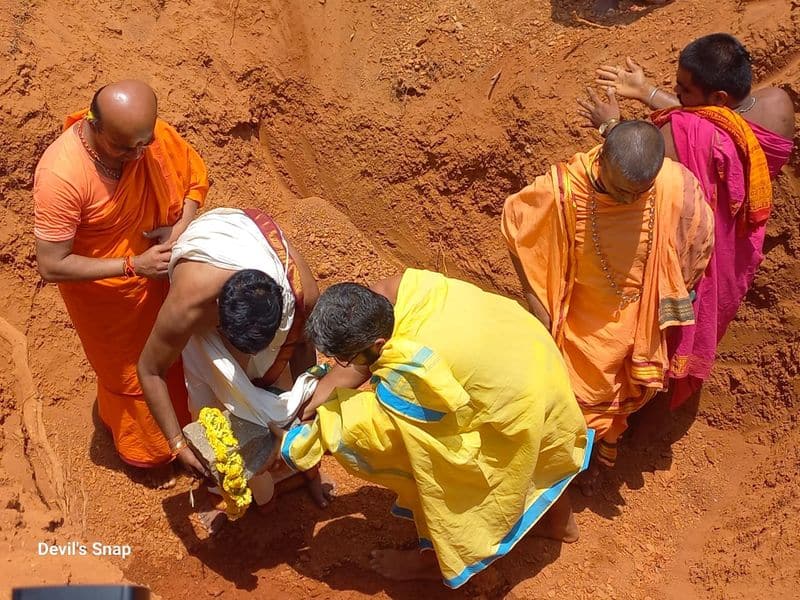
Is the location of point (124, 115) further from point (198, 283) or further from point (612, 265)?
point (612, 265)

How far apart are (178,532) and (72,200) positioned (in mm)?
1683

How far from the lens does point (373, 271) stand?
5.08 metres

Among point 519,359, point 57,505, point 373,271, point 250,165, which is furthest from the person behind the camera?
point 250,165

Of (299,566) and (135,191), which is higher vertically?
(135,191)

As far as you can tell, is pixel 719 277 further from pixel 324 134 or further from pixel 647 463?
pixel 324 134

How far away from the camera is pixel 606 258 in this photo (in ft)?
11.2

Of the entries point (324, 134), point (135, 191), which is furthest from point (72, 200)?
point (324, 134)

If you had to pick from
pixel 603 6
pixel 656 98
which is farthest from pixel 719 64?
pixel 603 6

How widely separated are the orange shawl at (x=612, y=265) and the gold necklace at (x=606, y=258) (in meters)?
0.02

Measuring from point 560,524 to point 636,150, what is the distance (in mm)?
1820

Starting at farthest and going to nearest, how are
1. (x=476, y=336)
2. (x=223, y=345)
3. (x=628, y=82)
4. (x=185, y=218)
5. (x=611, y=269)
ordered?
(x=628, y=82) → (x=611, y=269) → (x=185, y=218) → (x=223, y=345) → (x=476, y=336)

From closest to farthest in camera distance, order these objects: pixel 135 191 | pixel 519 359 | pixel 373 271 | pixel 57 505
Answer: pixel 519 359, pixel 135 191, pixel 57 505, pixel 373 271

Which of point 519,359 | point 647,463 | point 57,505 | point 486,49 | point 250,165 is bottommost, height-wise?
point 647,463

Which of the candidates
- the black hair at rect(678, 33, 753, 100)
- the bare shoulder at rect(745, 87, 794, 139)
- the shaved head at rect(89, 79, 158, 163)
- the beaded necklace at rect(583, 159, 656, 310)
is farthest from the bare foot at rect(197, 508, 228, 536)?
the bare shoulder at rect(745, 87, 794, 139)
